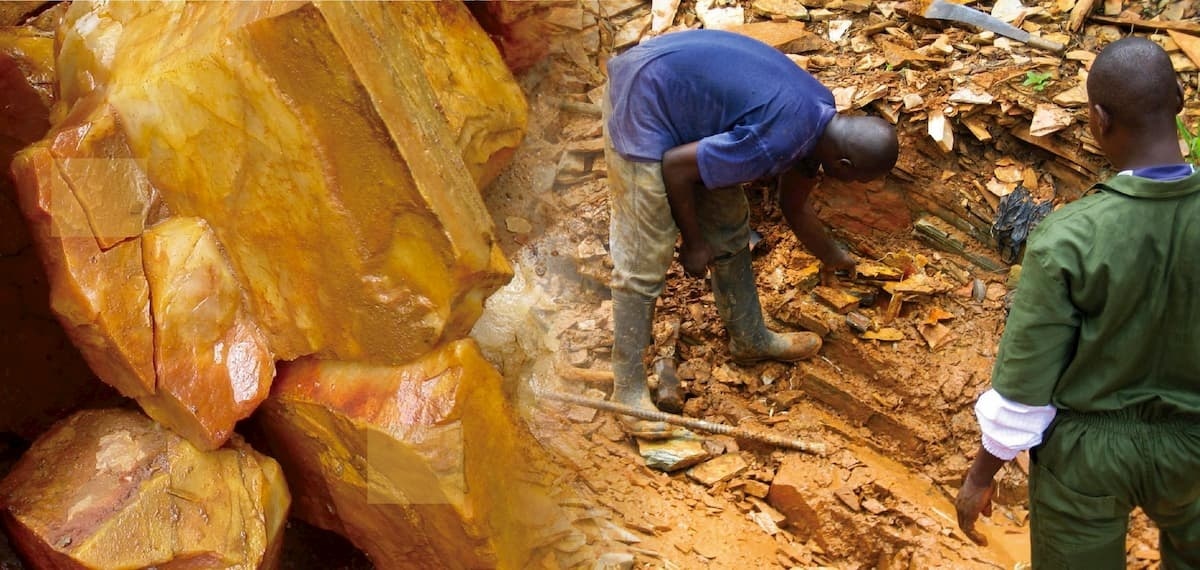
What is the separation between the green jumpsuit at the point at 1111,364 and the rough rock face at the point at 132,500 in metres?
2.11

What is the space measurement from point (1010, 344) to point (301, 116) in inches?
75.9

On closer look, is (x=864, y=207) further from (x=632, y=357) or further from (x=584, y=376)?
(x=584, y=376)

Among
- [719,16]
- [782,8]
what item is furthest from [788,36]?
[719,16]

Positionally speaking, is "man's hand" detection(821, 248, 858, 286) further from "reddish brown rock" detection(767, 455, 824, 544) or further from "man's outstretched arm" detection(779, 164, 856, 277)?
"reddish brown rock" detection(767, 455, 824, 544)

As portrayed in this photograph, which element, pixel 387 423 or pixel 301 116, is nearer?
pixel 301 116

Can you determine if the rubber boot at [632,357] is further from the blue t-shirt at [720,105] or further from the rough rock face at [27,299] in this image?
the rough rock face at [27,299]

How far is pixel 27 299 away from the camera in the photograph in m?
3.05

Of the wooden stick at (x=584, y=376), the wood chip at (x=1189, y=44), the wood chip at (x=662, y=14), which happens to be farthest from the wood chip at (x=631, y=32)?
the wood chip at (x=1189, y=44)

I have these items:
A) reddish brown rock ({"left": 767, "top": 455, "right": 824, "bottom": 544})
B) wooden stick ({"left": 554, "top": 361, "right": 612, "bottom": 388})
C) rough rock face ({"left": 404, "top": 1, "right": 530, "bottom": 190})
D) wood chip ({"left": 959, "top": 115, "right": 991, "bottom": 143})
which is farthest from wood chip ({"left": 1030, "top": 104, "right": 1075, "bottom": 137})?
rough rock face ({"left": 404, "top": 1, "right": 530, "bottom": 190})

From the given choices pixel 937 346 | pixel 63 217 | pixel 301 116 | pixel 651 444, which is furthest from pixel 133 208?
pixel 937 346

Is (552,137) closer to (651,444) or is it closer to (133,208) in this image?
(651,444)

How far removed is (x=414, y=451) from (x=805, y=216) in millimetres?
2003

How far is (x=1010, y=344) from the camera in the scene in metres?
2.40

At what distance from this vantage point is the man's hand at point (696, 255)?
373cm
